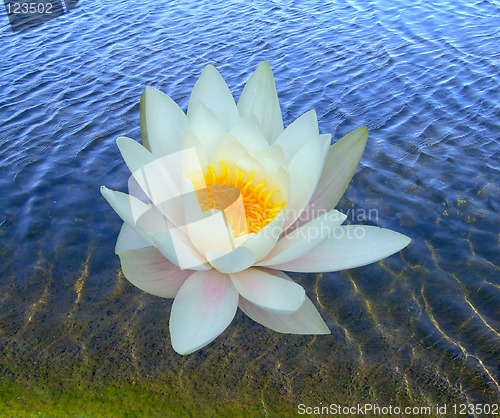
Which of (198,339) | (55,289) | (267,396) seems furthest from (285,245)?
(55,289)

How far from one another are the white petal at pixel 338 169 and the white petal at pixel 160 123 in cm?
99

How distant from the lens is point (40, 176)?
537 cm

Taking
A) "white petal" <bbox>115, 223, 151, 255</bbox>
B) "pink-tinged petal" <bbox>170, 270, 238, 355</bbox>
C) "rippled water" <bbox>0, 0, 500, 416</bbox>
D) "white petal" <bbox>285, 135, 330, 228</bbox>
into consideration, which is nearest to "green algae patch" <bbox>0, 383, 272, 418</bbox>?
"rippled water" <bbox>0, 0, 500, 416</bbox>

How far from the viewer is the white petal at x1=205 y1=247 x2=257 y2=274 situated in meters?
2.74

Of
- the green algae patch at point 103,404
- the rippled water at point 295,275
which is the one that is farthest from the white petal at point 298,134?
the green algae patch at point 103,404

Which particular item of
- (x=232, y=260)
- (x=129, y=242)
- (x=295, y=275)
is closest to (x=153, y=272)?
(x=129, y=242)

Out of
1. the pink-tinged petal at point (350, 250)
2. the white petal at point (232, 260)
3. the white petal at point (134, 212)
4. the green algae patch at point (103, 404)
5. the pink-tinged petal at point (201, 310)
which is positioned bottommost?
the green algae patch at point (103, 404)

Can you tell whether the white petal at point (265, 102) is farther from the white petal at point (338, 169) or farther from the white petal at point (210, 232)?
the white petal at point (210, 232)

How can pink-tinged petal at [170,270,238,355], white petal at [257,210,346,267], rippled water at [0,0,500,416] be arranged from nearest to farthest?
pink-tinged petal at [170,270,238,355]
white petal at [257,210,346,267]
rippled water at [0,0,500,416]

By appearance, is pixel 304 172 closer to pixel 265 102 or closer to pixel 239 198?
pixel 239 198

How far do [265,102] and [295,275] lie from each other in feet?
4.46

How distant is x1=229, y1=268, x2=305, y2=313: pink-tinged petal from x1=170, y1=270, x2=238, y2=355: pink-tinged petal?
0.25 ft

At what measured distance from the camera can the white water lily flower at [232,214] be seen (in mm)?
2854

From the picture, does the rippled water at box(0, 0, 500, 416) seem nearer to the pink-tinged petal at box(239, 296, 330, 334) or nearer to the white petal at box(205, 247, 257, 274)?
→ the pink-tinged petal at box(239, 296, 330, 334)
